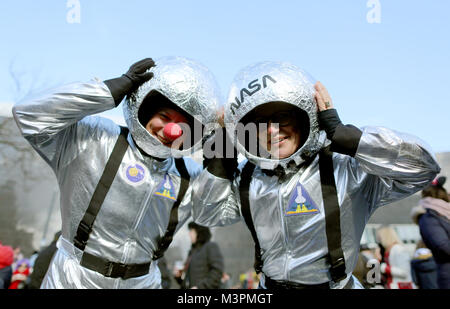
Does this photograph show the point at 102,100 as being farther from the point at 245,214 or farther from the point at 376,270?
the point at 376,270

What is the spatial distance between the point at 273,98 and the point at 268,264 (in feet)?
2.84

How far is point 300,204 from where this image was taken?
1719 millimetres

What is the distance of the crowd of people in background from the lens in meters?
2.82

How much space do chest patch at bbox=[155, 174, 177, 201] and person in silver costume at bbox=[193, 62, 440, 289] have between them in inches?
6.2

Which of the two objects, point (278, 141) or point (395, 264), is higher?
point (278, 141)

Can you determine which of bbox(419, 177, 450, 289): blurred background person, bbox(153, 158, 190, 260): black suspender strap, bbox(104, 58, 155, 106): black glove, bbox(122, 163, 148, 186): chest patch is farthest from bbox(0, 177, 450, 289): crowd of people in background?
bbox(104, 58, 155, 106): black glove

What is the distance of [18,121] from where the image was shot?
5.59ft

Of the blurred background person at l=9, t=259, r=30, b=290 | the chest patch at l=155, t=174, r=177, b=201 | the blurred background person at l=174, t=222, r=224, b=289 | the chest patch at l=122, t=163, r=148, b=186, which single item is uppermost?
the chest patch at l=122, t=163, r=148, b=186

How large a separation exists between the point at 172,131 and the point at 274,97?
0.57 meters

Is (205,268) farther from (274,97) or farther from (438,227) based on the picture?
(274,97)

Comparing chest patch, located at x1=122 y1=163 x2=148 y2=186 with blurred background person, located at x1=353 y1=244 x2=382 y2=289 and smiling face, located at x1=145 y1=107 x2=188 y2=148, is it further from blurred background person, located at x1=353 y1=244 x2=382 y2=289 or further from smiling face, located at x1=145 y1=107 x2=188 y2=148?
blurred background person, located at x1=353 y1=244 x2=382 y2=289

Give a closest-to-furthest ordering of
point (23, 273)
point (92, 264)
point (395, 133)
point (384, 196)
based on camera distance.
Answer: point (395, 133) → point (384, 196) → point (92, 264) → point (23, 273)

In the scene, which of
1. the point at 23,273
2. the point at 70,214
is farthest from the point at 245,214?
the point at 23,273

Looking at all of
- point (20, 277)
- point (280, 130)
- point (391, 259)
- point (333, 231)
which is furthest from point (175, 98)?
point (20, 277)
